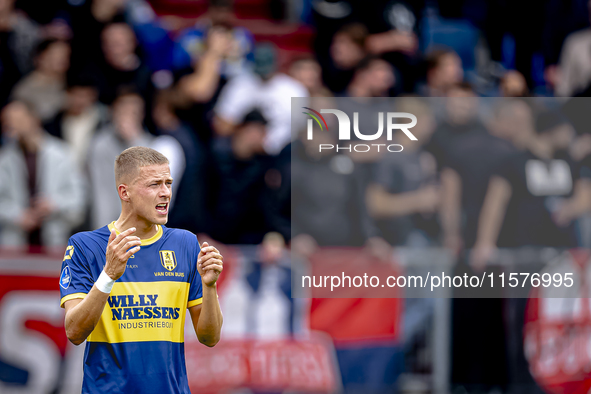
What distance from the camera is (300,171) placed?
880 centimetres

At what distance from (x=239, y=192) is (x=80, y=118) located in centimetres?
221

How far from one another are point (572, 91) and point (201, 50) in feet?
17.8

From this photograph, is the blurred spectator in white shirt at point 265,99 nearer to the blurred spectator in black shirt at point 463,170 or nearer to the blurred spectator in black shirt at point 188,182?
the blurred spectator in black shirt at point 188,182

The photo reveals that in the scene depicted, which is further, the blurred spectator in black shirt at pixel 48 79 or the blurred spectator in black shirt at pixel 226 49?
the blurred spectator in black shirt at pixel 226 49

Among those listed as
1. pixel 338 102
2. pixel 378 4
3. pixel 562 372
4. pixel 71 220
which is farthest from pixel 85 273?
pixel 378 4

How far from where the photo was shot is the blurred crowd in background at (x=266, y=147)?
8.63 meters

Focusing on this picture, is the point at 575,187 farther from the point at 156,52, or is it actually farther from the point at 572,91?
the point at 156,52

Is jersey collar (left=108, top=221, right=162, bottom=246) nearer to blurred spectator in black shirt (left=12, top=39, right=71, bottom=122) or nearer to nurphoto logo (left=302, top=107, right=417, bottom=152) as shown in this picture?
nurphoto logo (left=302, top=107, right=417, bottom=152)

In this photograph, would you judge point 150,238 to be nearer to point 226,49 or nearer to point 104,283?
point 104,283

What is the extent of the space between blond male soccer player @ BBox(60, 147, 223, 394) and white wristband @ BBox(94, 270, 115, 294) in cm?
15

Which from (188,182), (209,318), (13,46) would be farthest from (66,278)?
(13,46)

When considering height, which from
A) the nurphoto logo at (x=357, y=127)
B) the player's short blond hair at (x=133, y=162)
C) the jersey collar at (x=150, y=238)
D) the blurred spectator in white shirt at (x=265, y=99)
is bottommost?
the jersey collar at (x=150, y=238)

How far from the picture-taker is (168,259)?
4.30 metres

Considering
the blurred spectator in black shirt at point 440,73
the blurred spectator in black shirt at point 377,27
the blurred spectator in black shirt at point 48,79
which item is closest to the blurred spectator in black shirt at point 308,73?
the blurred spectator in black shirt at point 377,27
